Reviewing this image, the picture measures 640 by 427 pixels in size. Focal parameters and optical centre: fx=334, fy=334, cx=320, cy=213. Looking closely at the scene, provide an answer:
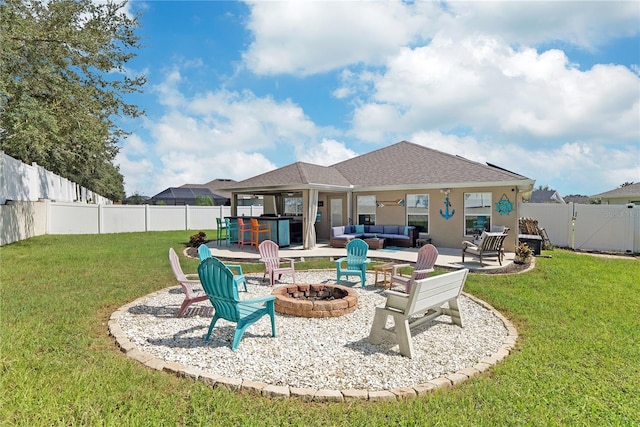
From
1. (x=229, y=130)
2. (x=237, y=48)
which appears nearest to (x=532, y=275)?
(x=237, y=48)

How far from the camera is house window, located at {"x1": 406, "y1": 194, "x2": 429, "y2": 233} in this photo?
1347cm

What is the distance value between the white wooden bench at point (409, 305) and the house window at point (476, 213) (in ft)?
27.8

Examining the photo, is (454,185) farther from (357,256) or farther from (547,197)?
(547,197)

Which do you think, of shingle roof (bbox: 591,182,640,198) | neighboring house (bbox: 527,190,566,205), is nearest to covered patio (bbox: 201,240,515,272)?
shingle roof (bbox: 591,182,640,198)

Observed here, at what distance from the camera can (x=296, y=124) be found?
16.0 m

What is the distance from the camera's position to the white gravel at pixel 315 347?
134 inches

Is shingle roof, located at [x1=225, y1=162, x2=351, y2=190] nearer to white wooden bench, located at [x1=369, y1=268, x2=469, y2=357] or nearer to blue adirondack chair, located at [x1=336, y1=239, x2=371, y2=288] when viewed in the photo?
blue adirondack chair, located at [x1=336, y1=239, x2=371, y2=288]

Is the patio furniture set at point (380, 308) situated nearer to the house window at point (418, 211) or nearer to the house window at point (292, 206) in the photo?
the house window at point (418, 211)

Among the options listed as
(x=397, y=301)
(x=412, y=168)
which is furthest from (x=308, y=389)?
(x=412, y=168)

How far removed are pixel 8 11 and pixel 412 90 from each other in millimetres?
11958

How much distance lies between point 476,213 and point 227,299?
11.0m

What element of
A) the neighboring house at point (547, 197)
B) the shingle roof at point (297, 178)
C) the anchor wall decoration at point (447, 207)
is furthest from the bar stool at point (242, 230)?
the neighboring house at point (547, 197)

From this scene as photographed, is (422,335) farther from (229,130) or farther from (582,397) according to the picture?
(229,130)

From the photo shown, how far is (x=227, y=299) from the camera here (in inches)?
159
